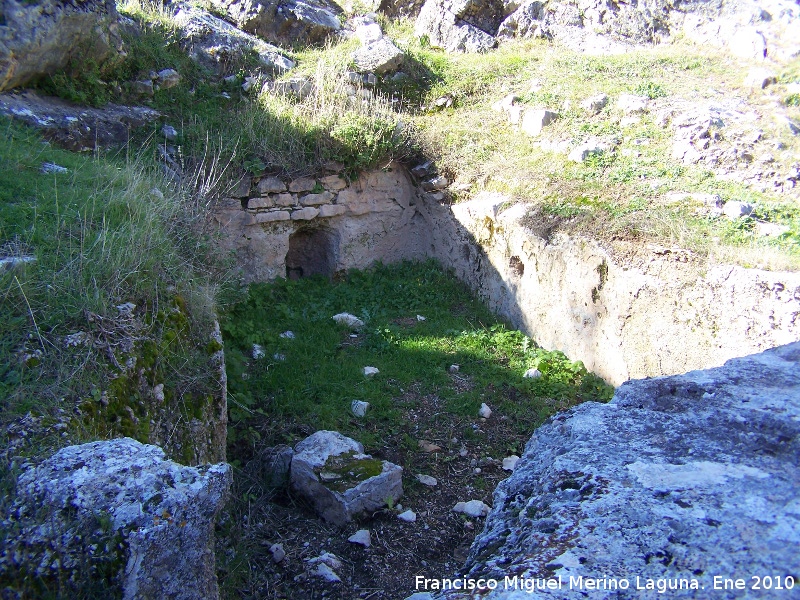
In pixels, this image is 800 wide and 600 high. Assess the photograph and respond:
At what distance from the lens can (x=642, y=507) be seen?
1.63 metres

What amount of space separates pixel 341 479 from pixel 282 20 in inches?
298

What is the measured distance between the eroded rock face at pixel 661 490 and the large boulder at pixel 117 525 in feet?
2.70

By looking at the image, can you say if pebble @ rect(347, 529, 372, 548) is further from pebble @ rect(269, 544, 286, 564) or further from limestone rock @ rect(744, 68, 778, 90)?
limestone rock @ rect(744, 68, 778, 90)

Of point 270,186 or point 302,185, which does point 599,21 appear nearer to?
point 302,185

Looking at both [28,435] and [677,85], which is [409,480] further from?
[677,85]

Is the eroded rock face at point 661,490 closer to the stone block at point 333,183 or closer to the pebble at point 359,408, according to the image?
the pebble at point 359,408

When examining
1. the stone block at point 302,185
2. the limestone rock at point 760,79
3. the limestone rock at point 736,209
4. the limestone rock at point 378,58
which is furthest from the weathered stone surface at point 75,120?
the limestone rock at point 760,79

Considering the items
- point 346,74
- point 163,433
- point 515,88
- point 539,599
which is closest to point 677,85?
point 515,88

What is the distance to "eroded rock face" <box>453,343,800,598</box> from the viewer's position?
4.82 ft

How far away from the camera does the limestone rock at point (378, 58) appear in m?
8.34

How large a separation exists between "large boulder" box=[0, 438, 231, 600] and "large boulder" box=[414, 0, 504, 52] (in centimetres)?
880

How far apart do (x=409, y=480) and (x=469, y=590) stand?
8.25 ft

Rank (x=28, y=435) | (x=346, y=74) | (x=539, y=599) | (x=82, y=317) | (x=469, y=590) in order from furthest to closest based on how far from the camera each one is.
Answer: (x=346, y=74) < (x=82, y=317) < (x=28, y=435) < (x=469, y=590) < (x=539, y=599)

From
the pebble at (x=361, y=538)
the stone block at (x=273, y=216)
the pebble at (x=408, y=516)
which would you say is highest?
the stone block at (x=273, y=216)
